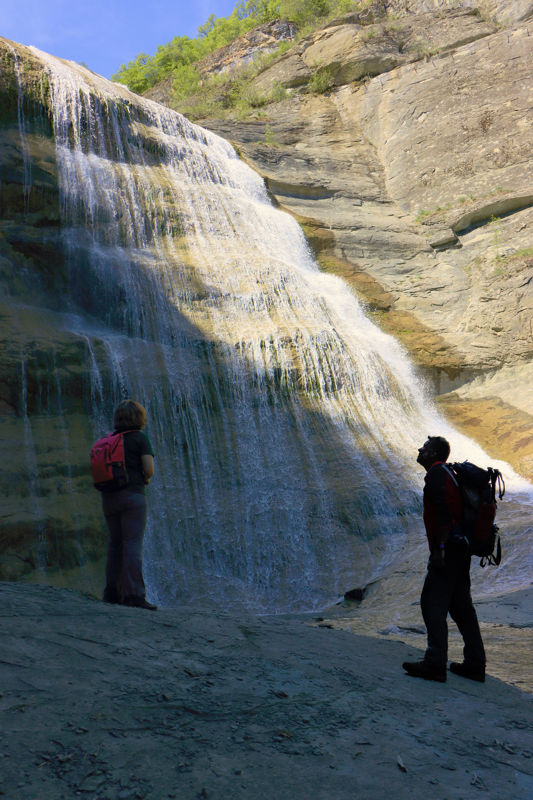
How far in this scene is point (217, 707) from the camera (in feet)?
7.60

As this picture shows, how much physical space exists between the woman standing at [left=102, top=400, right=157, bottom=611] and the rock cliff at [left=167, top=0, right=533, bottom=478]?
30.0 ft

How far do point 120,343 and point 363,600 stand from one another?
6.03 m

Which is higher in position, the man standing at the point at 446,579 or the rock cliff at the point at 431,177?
the rock cliff at the point at 431,177

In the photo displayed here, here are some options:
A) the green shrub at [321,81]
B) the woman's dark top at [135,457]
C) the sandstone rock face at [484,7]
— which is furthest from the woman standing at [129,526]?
the sandstone rock face at [484,7]

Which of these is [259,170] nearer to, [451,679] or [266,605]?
[266,605]

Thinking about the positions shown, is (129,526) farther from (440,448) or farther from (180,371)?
(180,371)

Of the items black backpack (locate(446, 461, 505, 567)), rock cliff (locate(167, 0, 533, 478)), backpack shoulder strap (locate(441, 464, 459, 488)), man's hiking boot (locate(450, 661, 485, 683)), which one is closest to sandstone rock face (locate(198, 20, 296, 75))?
rock cliff (locate(167, 0, 533, 478))

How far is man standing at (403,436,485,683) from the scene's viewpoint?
3.24 metres

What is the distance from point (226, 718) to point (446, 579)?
162 cm

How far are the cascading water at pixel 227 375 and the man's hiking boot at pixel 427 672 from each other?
5.06m

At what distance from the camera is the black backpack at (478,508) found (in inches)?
128

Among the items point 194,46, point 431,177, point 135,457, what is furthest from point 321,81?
point 135,457

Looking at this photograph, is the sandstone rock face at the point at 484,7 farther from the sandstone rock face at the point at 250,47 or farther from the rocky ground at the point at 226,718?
the rocky ground at the point at 226,718

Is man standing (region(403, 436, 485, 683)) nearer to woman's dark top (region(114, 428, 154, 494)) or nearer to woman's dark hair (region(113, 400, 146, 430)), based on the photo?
woman's dark top (region(114, 428, 154, 494))
